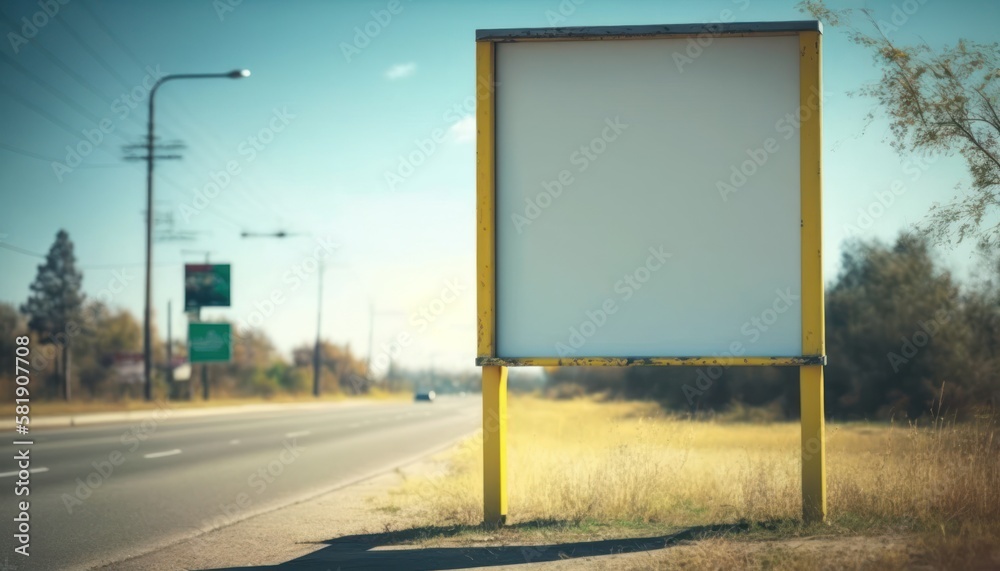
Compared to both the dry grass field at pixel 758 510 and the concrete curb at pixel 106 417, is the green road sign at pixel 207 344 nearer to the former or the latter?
the concrete curb at pixel 106 417

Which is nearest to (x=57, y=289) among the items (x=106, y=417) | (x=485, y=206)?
(x=106, y=417)

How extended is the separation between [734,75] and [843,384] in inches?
927

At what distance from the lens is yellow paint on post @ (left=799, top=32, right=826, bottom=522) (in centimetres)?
770

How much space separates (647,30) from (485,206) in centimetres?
219

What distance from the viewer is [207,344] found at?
4666cm

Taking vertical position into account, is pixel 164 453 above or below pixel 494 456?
below

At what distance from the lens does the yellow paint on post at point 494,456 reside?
804 centimetres

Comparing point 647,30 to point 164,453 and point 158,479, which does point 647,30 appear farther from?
point 164,453

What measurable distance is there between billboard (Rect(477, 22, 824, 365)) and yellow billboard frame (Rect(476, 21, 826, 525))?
2 cm

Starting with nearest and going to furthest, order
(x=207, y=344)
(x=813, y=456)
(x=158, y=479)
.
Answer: (x=813, y=456) → (x=158, y=479) → (x=207, y=344)

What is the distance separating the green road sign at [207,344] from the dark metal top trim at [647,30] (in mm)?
41010

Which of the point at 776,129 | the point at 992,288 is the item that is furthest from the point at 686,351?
the point at 992,288

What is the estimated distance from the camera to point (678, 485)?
9.80m

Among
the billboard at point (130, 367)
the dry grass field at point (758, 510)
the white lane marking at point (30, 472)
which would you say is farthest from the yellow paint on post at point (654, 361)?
the billboard at point (130, 367)
